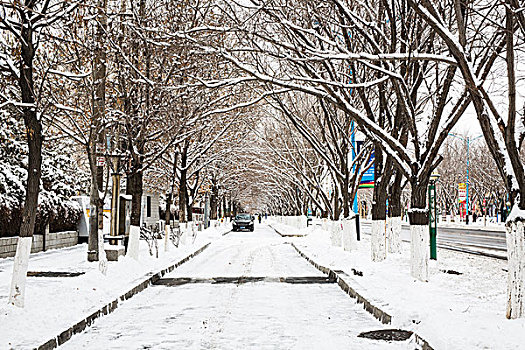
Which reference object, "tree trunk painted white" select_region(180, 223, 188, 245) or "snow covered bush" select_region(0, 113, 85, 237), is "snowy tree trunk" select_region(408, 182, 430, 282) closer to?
"snow covered bush" select_region(0, 113, 85, 237)

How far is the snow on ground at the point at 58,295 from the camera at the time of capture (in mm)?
7434

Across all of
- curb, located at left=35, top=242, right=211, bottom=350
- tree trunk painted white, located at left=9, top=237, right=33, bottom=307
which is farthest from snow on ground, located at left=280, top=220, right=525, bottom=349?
tree trunk painted white, located at left=9, top=237, right=33, bottom=307

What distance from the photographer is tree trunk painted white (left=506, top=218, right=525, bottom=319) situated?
7703mm

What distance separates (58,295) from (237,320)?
317 centimetres

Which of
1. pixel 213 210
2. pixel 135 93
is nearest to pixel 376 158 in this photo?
pixel 135 93

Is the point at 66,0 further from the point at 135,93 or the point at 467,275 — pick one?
the point at 467,275

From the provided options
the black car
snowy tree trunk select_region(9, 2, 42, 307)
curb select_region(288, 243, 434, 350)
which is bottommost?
curb select_region(288, 243, 434, 350)

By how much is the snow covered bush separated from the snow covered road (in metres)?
7.72

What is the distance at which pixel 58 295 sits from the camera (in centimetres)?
1013

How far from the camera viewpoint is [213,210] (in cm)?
5712

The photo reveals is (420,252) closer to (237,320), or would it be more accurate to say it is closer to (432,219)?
(237,320)

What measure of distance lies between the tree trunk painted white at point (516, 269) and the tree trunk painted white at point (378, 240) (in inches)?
321

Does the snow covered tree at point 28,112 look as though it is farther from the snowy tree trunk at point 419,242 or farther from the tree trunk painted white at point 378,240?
the tree trunk painted white at point 378,240

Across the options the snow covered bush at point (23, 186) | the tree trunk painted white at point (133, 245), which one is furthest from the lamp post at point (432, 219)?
the snow covered bush at point (23, 186)
